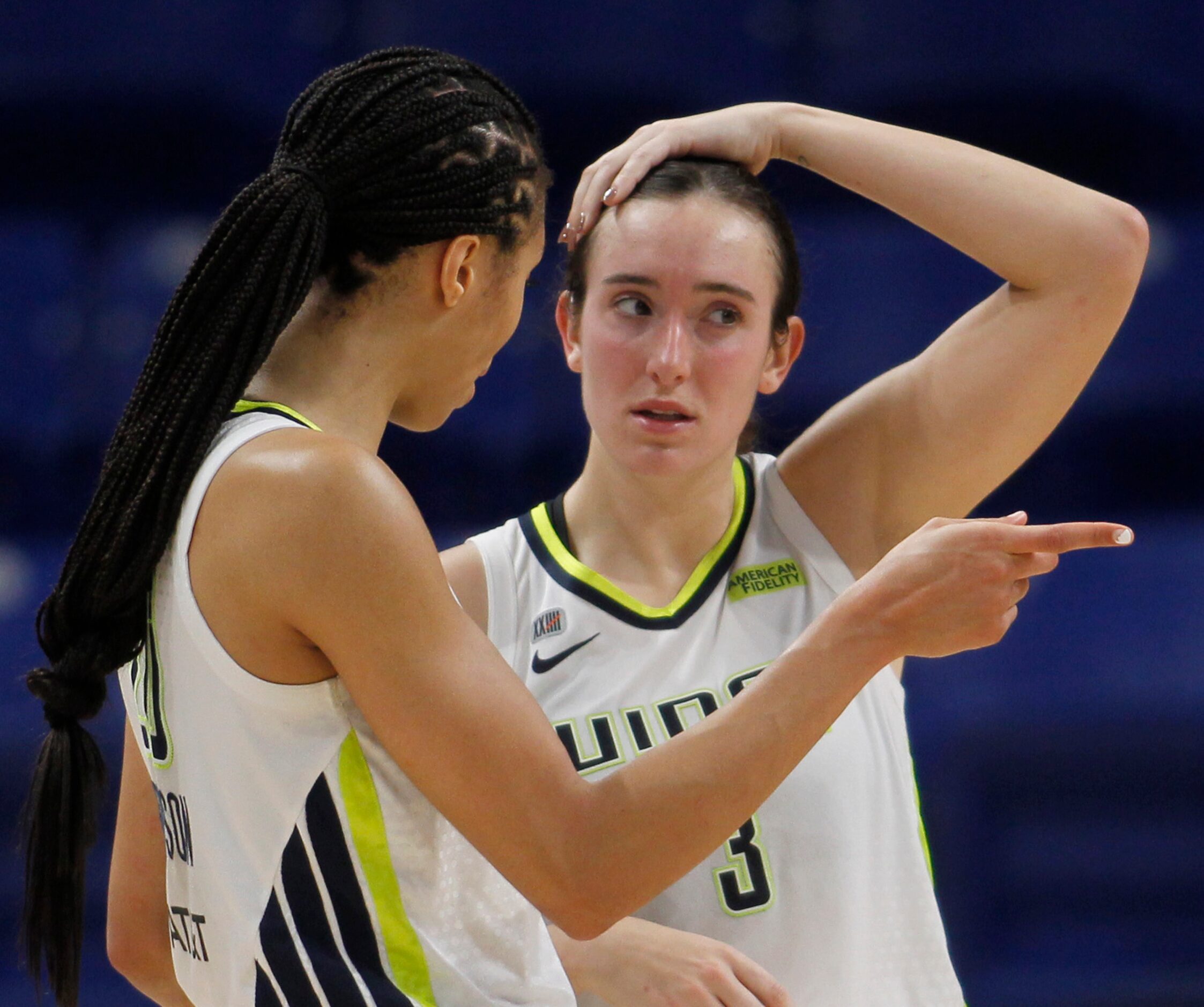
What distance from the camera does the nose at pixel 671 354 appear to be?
159 centimetres

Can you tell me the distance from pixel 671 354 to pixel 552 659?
39 centimetres

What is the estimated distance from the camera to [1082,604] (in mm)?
3004

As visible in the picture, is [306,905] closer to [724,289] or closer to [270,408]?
[270,408]

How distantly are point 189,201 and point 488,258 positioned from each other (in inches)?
99.1

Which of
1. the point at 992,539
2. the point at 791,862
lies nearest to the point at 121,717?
the point at 791,862

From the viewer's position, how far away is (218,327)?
1.07m

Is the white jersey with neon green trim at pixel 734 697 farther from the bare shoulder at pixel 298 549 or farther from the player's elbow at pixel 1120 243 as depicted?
the bare shoulder at pixel 298 549

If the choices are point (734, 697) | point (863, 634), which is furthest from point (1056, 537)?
point (734, 697)

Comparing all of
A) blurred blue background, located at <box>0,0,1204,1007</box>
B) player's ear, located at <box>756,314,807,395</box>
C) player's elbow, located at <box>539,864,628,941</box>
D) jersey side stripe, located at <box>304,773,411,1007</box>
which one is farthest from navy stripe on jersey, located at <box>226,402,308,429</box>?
blurred blue background, located at <box>0,0,1204,1007</box>

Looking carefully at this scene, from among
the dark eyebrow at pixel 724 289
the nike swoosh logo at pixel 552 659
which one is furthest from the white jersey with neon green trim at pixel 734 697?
the dark eyebrow at pixel 724 289

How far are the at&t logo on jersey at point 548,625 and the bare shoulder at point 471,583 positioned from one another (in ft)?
0.19

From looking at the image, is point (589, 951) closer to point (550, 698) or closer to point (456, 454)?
point (550, 698)

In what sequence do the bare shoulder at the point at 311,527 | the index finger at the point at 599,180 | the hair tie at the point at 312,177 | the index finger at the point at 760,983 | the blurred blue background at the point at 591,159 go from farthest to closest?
the blurred blue background at the point at 591,159, the index finger at the point at 599,180, the index finger at the point at 760,983, the hair tie at the point at 312,177, the bare shoulder at the point at 311,527

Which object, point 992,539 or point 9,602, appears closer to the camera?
point 992,539
